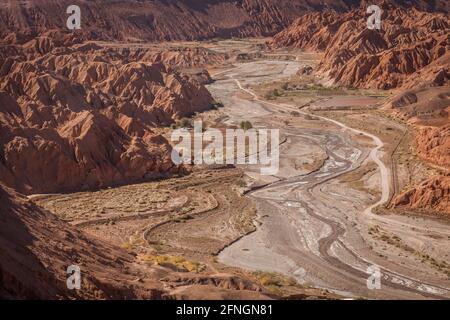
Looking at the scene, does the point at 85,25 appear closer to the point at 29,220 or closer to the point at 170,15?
the point at 170,15
